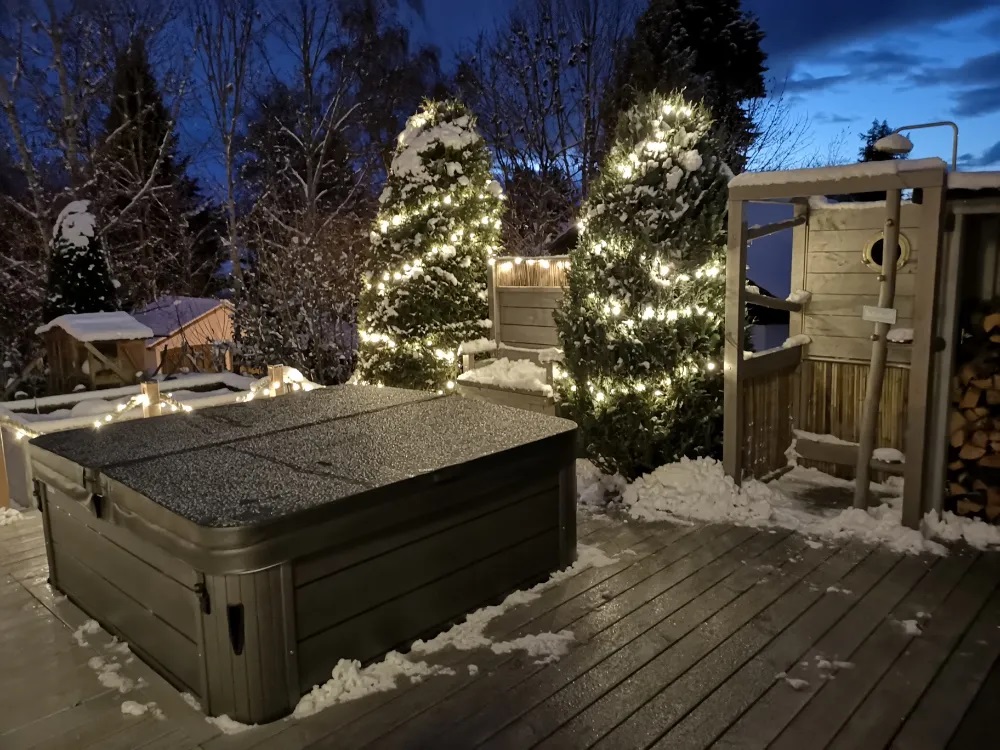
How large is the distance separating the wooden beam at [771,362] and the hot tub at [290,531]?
174 cm

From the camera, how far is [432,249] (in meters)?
7.85

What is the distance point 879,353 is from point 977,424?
672 mm

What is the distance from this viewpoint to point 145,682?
9.58 feet

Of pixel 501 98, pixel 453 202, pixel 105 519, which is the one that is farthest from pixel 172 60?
pixel 105 519

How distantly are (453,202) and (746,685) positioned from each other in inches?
240

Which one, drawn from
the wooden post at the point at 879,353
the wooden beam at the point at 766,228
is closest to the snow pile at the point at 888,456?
the wooden post at the point at 879,353

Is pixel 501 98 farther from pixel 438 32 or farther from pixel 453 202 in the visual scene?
pixel 453 202

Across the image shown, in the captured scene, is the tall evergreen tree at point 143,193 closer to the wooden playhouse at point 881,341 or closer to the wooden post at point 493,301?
the wooden post at point 493,301

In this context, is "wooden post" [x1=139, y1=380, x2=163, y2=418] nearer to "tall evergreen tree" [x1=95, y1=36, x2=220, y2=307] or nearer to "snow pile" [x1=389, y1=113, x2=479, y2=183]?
"snow pile" [x1=389, y1=113, x2=479, y2=183]

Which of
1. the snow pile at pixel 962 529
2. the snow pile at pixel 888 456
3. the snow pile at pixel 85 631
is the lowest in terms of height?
the snow pile at pixel 85 631

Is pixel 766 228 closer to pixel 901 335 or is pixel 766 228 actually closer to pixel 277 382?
pixel 901 335

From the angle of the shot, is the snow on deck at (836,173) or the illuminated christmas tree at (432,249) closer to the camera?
the snow on deck at (836,173)

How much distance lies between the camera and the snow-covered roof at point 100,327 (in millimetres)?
6223

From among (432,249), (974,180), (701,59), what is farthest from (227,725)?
(701,59)
